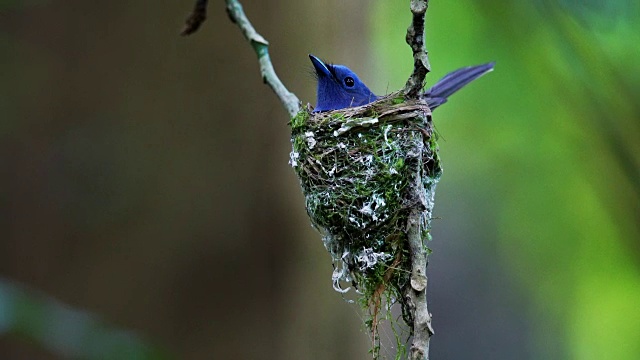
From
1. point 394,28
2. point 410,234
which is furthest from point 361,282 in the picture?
point 394,28

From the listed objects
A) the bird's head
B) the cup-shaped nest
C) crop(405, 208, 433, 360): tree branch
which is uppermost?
the bird's head

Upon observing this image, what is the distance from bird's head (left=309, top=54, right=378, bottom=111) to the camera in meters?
3.61

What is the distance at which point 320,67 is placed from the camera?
354 centimetres

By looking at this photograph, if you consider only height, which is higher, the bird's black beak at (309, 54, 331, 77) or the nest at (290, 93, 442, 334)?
the bird's black beak at (309, 54, 331, 77)

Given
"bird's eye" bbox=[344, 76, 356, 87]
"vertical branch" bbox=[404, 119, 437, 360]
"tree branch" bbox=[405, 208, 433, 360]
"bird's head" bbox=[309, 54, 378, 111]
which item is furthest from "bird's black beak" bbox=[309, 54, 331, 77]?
"tree branch" bbox=[405, 208, 433, 360]

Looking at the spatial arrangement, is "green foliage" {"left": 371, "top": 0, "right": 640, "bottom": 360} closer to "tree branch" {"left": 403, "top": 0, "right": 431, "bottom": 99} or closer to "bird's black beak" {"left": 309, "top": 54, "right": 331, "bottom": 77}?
"bird's black beak" {"left": 309, "top": 54, "right": 331, "bottom": 77}

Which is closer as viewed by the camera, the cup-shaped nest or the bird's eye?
the cup-shaped nest

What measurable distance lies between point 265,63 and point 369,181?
25.5 inches

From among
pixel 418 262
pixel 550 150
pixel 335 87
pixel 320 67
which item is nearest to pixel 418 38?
pixel 418 262

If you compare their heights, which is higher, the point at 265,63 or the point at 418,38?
the point at 265,63

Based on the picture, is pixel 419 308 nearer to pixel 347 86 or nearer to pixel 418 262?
pixel 418 262

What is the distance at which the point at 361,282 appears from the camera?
98.8 inches

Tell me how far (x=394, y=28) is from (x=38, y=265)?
12.6 feet

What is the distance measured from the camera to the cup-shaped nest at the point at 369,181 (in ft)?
7.96
